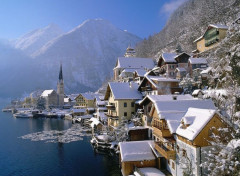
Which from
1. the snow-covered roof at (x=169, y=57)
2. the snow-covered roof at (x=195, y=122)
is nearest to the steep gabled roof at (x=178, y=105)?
the snow-covered roof at (x=195, y=122)

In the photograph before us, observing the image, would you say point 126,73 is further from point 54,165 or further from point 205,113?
point 205,113

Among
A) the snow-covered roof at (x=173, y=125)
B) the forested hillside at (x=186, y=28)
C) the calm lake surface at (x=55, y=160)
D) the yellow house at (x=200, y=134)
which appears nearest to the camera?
the yellow house at (x=200, y=134)

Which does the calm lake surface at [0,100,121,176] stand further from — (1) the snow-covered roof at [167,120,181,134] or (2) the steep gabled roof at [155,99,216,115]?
(2) the steep gabled roof at [155,99,216,115]

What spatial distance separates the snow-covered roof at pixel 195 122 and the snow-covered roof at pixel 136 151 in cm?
783

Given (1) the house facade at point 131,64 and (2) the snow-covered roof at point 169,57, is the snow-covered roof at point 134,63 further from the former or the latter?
(2) the snow-covered roof at point 169,57

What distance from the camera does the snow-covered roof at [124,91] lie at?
48756 millimetres

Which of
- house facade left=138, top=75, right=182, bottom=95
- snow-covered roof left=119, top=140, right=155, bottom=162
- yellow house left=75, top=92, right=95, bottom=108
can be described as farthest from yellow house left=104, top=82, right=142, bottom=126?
yellow house left=75, top=92, right=95, bottom=108

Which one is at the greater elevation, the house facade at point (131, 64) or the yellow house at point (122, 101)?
the house facade at point (131, 64)

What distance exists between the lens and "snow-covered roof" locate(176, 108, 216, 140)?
62.6ft

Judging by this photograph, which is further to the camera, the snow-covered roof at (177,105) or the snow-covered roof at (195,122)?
the snow-covered roof at (177,105)

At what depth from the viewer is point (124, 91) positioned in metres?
50.2

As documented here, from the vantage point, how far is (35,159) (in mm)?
38875

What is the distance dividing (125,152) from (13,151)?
100 feet

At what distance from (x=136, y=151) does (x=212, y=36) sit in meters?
48.5
